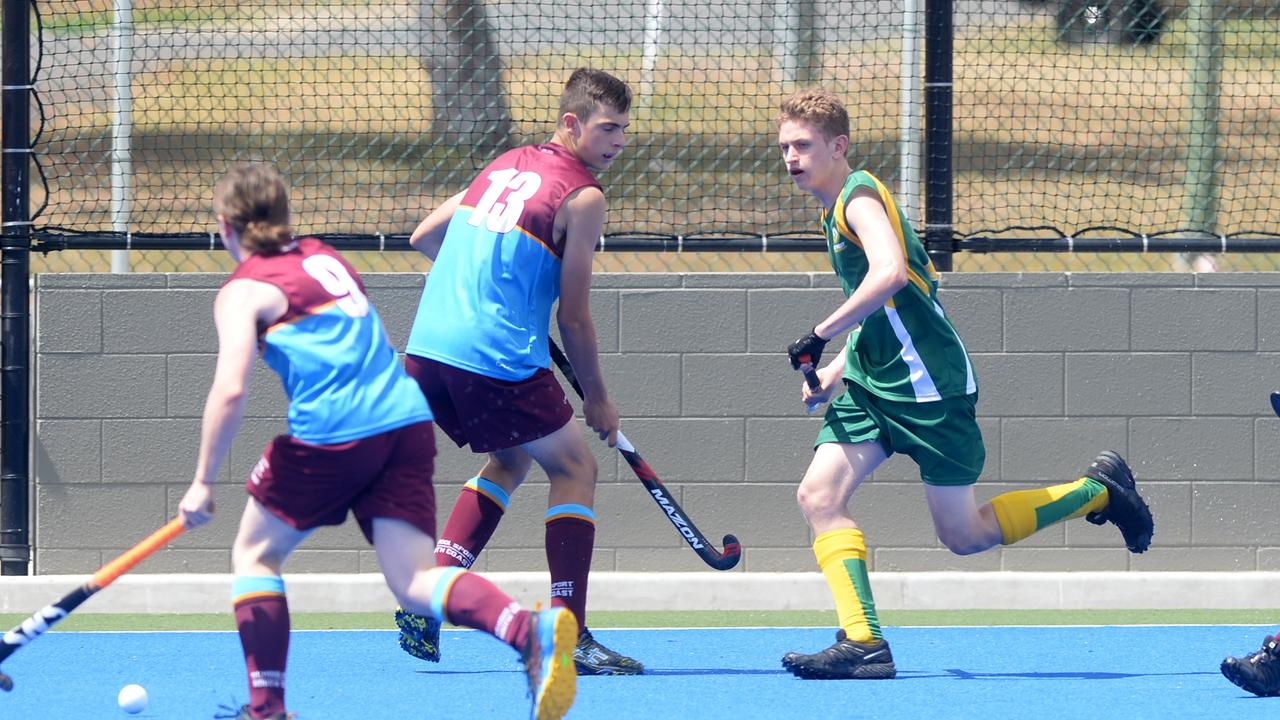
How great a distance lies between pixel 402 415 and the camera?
4176 mm

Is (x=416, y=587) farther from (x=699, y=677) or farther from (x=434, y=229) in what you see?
(x=434, y=229)

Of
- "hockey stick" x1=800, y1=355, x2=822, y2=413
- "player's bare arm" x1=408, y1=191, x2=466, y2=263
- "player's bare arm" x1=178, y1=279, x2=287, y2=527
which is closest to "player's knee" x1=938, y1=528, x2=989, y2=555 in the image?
"hockey stick" x1=800, y1=355, x2=822, y2=413

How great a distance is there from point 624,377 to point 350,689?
2466 millimetres

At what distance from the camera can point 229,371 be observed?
389cm

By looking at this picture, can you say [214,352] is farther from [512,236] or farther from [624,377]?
[512,236]

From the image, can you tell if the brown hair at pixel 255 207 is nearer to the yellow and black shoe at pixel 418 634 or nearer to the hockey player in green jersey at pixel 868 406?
the yellow and black shoe at pixel 418 634

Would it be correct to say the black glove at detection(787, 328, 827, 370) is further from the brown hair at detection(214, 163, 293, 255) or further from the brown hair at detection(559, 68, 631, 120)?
the brown hair at detection(214, 163, 293, 255)

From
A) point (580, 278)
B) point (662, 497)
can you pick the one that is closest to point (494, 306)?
point (580, 278)

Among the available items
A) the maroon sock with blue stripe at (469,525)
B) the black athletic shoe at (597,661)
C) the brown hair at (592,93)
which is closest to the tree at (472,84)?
the brown hair at (592,93)

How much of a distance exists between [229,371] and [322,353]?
0.83 ft

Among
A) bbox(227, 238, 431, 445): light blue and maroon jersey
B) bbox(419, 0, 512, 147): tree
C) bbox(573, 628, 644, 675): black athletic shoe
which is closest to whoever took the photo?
bbox(227, 238, 431, 445): light blue and maroon jersey

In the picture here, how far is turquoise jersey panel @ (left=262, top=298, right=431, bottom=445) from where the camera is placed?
13.3ft

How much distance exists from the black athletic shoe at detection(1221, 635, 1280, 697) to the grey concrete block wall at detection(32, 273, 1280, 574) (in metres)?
2.56

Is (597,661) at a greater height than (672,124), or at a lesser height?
lesser
